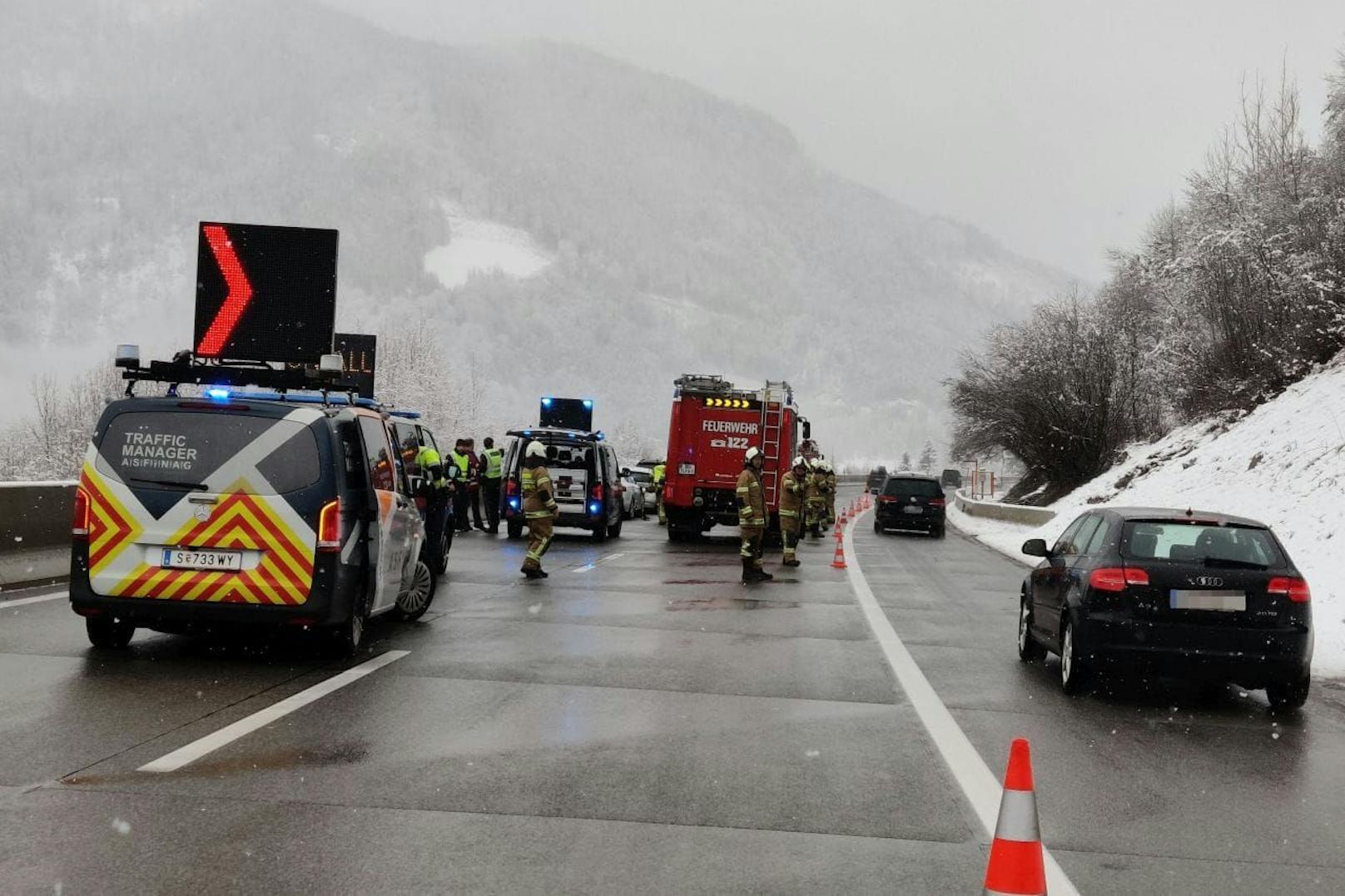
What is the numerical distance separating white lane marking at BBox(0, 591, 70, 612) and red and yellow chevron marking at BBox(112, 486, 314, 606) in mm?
3694

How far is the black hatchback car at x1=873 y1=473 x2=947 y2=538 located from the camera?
34.8m

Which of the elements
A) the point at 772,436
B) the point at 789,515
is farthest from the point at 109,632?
the point at 772,436

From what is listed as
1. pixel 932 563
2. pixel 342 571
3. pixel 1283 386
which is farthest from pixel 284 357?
pixel 1283 386

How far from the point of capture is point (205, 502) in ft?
29.8

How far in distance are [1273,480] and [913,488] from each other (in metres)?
11.1

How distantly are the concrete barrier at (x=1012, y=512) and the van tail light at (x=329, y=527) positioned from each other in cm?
2559

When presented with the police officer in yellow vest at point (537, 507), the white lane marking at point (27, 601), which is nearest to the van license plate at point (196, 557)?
the white lane marking at point (27, 601)

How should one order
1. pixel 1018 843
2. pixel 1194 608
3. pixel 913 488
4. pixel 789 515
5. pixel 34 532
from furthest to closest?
1. pixel 913 488
2. pixel 789 515
3. pixel 34 532
4. pixel 1194 608
5. pixel 1018 843

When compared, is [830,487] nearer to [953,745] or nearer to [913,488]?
[913,488]

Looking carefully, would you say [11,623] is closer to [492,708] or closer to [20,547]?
[20,547]

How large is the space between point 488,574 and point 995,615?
634cm

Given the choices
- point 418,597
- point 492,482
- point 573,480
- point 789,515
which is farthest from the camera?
point 492,482

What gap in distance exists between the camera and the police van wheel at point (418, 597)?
12.0 metres

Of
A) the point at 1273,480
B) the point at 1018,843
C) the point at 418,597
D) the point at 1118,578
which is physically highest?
the point at 1273,480
